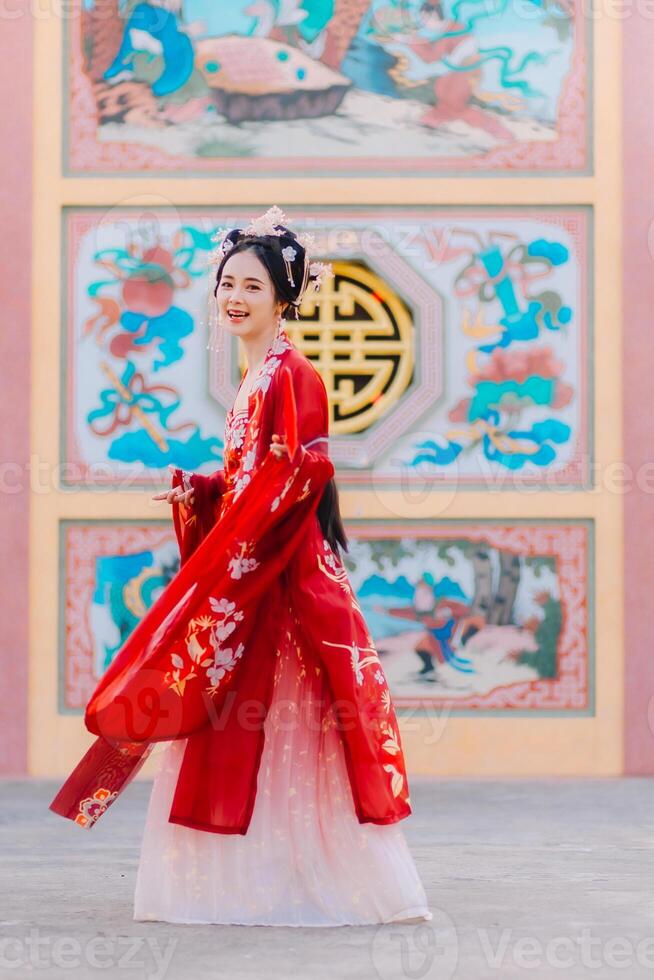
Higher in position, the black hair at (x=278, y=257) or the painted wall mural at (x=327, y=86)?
the painted wall mural at (x=327, y=86)

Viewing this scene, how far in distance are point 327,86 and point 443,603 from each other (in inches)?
68.5

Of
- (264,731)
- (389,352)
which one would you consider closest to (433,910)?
(264,731)

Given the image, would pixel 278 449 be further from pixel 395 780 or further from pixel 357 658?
pixel 395 780

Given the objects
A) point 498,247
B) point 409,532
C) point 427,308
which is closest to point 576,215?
point 498,247

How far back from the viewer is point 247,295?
2682mm

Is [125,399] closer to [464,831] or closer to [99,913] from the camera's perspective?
[464,831]

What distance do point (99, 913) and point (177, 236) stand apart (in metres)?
2.68

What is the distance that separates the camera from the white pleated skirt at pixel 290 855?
99.9 inches

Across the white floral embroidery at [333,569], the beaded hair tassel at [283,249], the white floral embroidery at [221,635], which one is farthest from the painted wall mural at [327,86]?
the white floral embroidery at [221,635]

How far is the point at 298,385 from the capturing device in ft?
8.59

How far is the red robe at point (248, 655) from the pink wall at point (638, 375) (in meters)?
2.35

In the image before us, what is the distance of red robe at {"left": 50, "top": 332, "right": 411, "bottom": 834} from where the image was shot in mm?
2521

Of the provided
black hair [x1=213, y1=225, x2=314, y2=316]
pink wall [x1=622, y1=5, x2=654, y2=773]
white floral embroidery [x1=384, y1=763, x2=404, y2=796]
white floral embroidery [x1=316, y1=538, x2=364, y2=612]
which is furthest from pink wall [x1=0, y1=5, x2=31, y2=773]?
white floral embroidery [x1=384, y1=763, x2=404, y2=796]

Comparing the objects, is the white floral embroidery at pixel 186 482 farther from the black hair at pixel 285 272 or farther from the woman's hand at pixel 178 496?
the black hair at pixel 285 272
